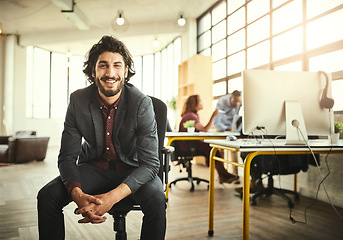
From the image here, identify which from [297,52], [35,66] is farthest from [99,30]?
[297,52]

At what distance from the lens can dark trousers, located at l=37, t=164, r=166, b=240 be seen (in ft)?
4.29

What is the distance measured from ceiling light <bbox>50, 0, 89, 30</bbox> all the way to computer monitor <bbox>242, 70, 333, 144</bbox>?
578 centimetres

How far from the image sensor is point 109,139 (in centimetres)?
158

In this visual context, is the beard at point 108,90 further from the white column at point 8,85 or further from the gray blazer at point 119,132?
the white column at point 8,85

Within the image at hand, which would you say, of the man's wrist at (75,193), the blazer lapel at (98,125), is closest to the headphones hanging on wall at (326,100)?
the blazer lapel at (98,125)

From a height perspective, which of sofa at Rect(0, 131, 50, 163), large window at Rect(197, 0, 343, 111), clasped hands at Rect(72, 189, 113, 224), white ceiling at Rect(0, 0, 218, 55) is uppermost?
white ceiling at Rect(0, 0, 218, 55)

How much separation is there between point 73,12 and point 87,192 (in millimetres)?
6464

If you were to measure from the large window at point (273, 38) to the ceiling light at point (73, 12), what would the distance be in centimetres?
313

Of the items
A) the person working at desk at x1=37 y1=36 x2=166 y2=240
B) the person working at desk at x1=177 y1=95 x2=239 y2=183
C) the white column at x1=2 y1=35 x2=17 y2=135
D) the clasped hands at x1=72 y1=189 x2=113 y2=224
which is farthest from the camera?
the white column at x1=2 y1=35 x2=17 y2=135

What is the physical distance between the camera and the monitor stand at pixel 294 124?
1962 mm

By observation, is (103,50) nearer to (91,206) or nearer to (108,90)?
(108,90)

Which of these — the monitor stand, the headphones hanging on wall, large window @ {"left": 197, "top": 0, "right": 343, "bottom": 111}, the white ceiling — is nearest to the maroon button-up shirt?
the monitor stand

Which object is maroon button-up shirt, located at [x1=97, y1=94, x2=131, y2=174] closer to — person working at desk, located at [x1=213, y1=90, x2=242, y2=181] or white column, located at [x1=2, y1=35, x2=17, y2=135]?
person working at desk, located at [x1=213, y1=90, x2=242, y2=181]

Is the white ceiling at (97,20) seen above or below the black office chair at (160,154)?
above
